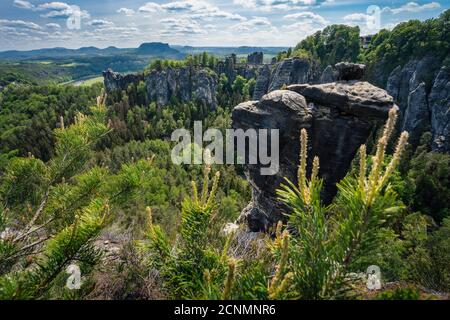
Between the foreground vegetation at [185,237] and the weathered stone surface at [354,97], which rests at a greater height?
the weathered stone surface at [354,97]

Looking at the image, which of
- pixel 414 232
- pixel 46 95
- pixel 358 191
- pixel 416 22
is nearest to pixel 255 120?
pixel 358 191

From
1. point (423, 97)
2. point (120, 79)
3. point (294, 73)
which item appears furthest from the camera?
point (120, 79)

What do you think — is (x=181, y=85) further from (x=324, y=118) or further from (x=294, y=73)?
(x=324, y=118)

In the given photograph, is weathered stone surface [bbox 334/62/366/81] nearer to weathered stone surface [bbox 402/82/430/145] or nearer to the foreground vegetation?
the foreground vegetation

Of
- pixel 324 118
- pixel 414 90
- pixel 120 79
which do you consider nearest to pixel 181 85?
pixel 120 79

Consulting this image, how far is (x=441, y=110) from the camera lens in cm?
4472

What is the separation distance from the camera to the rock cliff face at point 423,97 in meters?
44.5

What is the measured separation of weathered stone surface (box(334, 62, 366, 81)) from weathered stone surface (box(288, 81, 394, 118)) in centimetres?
51

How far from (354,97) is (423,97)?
4281 centimetres

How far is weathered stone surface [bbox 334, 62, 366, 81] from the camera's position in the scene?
16.7 metres

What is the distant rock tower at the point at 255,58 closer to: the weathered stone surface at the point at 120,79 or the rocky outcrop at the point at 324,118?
the weathered stone surface at the point at 120,79

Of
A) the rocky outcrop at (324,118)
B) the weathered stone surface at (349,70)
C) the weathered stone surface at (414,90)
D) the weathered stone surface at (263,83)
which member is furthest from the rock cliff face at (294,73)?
the rocky outcrop at (324,118)

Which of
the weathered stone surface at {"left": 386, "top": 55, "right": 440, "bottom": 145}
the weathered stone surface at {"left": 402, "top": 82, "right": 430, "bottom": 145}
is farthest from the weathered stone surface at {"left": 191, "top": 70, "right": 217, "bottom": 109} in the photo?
the weathered stone surface at {"left": 402, "top": 82, "right": 430, "bottom": 145}

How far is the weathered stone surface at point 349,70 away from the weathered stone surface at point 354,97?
1.68 feet
